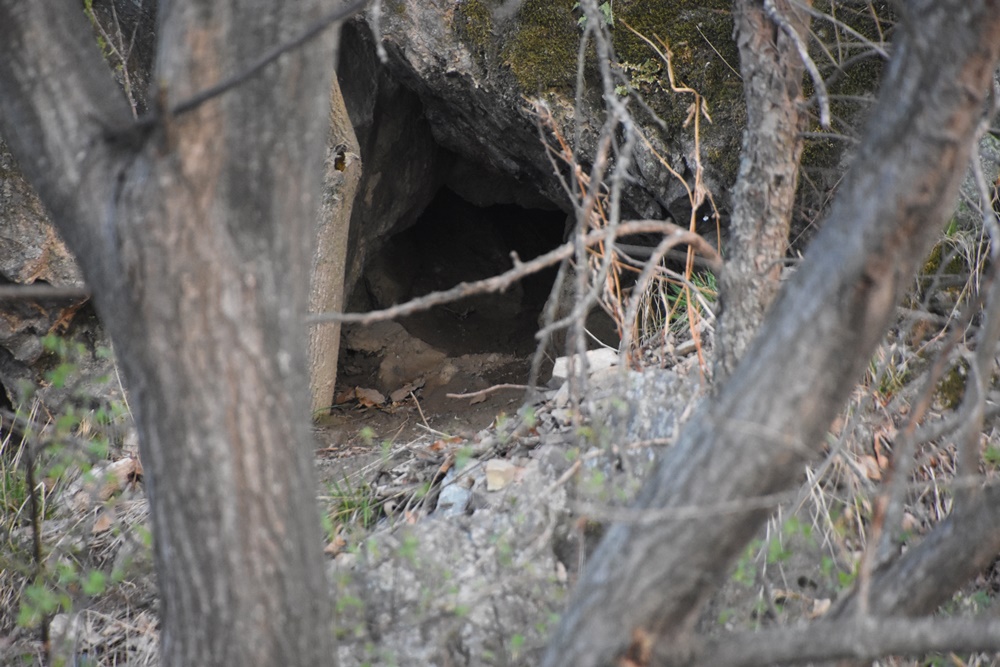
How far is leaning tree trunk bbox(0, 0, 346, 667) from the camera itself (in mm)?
1203

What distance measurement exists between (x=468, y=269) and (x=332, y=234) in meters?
2.70

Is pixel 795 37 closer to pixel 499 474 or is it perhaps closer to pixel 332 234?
pixel 499 474

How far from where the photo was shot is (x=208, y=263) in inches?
47.6

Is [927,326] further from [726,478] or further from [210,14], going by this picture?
[210,14]

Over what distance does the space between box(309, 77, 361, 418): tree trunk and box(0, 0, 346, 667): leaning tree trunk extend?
238 centimetres

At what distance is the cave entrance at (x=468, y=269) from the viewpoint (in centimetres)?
563

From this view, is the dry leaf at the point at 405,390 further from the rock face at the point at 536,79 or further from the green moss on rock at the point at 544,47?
the green moss on rock at the point at 544,47

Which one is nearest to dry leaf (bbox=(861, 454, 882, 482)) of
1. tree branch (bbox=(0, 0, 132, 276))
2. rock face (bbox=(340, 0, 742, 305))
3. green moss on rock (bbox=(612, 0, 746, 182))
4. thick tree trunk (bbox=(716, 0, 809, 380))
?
thick tree trunk (bbox=(716, 0, 809, 380))

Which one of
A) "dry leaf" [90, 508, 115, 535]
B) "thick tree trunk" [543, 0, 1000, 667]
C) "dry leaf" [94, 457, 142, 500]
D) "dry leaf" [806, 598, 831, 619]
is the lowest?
"dry leaf" [806, 598, 831, 619]

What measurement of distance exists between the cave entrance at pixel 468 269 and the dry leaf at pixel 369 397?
0.69 metres

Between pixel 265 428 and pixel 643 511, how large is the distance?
2.06 feet

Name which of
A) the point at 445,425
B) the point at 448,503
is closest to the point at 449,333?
the point at 445,425

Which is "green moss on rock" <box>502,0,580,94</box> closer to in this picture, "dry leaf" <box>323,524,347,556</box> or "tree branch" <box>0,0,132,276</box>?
"dry leaf" <box>323,524,347,556</box>

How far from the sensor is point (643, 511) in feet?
4.00
